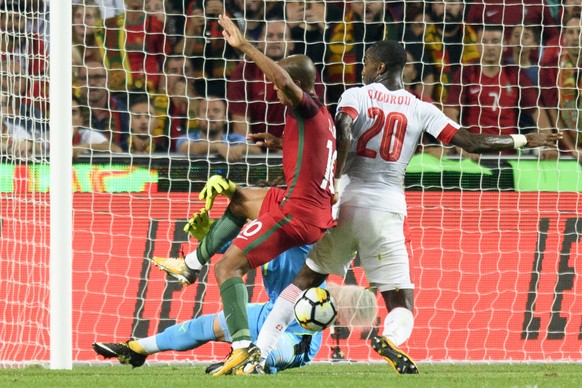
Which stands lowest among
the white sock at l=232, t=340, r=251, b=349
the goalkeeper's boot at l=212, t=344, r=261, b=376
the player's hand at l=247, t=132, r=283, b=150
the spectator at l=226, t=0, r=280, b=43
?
the goalkeeper's boot at l=212, t=344, r=261, b=376

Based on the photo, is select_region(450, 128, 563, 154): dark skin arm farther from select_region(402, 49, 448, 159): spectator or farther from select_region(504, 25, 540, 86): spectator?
select_region(504, 25, 540, 86): spectator

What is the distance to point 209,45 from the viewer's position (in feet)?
32.8

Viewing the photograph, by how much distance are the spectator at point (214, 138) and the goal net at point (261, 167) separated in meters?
0.02

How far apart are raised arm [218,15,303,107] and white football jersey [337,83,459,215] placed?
0.60 m

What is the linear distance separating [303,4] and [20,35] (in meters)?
3.04

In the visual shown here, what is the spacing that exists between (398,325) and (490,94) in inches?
156

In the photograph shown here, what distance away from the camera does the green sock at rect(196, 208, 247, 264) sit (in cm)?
668

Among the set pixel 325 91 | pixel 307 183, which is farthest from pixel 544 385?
pixel 325 91

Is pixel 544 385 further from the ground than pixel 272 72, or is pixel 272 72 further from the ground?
pixel 272 72

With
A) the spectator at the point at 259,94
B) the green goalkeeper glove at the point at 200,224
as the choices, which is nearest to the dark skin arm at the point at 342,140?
the green goalkeeper glove at the point at 200,224

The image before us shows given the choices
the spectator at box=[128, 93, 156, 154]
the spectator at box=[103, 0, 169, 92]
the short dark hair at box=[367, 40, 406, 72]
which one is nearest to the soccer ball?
the short dark hair at box=[367, 40, 406, 72]

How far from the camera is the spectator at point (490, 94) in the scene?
988 cm

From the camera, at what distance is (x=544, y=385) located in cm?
564

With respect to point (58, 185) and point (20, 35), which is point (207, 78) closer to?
point (20, 35)
